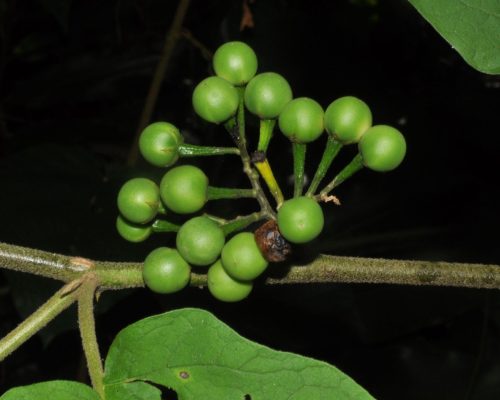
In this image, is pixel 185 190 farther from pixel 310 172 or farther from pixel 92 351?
pixel 310 172

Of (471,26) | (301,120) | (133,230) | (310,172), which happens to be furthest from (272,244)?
(310,172)

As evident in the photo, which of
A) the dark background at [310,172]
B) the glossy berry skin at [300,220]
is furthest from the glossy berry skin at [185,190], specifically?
the dark background at [310,172]

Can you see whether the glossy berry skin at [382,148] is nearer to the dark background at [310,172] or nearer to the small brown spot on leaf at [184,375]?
the small brown spot on leaf at [184,375]

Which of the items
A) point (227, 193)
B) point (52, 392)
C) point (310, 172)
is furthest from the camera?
point (310, 172)

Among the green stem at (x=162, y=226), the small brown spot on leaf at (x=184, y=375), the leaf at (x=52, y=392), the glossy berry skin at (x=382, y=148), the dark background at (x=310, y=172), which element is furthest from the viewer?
the dark background at (x=310, y=172)

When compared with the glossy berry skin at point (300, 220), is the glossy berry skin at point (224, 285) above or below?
below
